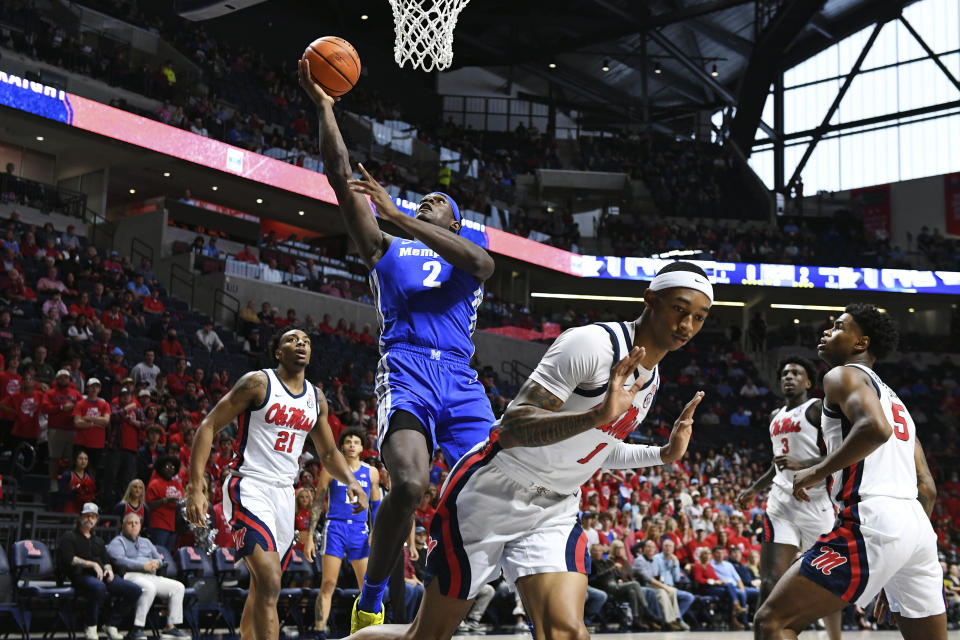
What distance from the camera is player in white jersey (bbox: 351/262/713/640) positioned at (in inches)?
134

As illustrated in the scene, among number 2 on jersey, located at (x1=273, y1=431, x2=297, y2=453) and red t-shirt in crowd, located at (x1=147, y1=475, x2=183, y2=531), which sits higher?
number 2 on jersey, located at (x1=273, y1=431, x2=297, y2=453)

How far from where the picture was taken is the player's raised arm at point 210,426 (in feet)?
18.6

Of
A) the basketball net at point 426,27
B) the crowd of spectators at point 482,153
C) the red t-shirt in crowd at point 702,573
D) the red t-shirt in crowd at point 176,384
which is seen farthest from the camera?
the crowd of spectators at point 482,153

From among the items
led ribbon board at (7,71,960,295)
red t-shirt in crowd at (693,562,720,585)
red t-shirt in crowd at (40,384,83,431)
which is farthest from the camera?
led ribbon board at (7,71,960,295)

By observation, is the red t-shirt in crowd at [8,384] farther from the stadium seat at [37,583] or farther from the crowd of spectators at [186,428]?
the stadium seat at [37,583]

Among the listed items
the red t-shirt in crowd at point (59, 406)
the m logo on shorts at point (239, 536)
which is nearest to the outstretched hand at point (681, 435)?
the m logo on shorts at point (239, 536)

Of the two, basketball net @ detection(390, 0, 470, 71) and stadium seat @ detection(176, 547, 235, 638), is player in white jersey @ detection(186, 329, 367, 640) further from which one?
basketball net @ detection(390, 0, 470, 71)

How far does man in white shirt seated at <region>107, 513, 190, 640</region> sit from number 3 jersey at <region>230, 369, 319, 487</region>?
139 inches

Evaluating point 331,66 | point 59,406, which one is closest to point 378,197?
point 331,66

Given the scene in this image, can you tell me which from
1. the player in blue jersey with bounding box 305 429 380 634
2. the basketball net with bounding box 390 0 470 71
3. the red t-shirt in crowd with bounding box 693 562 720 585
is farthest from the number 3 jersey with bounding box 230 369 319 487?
the red t-shirt in crowd with bounding box 693 562 720 585

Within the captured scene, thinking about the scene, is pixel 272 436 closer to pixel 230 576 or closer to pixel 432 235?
pixel 432 235

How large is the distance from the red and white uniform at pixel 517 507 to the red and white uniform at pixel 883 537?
128 cm

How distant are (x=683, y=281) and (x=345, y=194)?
197 cm

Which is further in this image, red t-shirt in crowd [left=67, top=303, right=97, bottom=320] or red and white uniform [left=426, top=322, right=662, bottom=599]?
red t-shirt in crowd [left=67, top=303, right=97, bottom=320]
